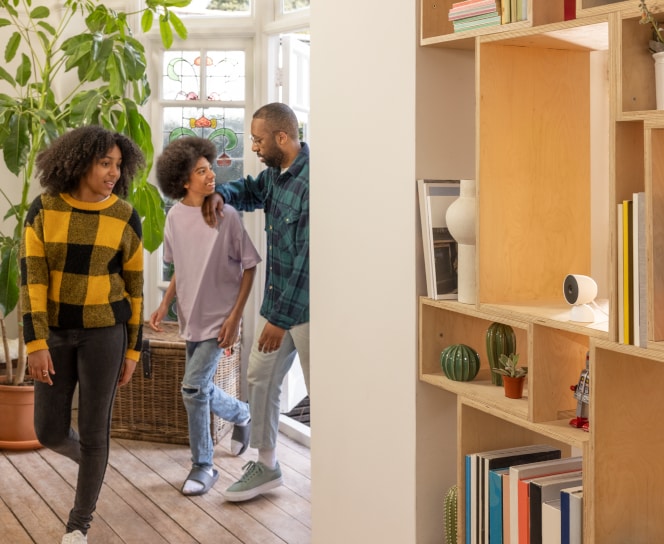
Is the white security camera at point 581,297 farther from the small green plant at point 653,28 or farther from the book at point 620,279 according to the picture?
the small green plant at point 653,28

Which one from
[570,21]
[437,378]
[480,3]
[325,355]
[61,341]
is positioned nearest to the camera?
[570,21]

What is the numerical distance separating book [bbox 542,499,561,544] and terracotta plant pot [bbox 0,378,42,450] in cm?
296

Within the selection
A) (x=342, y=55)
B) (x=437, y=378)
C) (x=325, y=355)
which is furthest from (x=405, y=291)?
(x=342, y=55)

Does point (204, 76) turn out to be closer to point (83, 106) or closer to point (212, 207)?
point (83, 106)

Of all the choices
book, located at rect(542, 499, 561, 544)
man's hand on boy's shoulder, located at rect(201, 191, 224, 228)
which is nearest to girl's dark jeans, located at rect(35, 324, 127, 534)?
man's hand on boy's shoulder, located at rect(201, 191, 224, 228)

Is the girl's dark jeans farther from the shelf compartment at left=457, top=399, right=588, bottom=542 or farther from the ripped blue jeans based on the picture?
the shelf compartment at left=457, top=399, right=588, bottom=542

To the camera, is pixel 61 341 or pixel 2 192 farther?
pixel 2 192

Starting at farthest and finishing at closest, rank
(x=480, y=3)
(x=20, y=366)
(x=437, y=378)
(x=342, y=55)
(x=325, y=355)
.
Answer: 1. (x=20, y=366)
2. (x=325, y=355)
3. (x=342, y=55)
4. (x=437, y=378)
5. (x=480, y=3)

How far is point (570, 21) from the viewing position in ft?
6.07

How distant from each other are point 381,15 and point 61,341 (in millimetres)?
1462

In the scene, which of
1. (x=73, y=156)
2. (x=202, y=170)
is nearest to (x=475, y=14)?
(x=73, y=156)

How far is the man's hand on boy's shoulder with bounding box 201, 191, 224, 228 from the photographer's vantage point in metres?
3.86

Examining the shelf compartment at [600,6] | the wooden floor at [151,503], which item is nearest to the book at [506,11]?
the shelf compartment at [600,6]

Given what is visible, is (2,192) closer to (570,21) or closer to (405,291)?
(405,291)
